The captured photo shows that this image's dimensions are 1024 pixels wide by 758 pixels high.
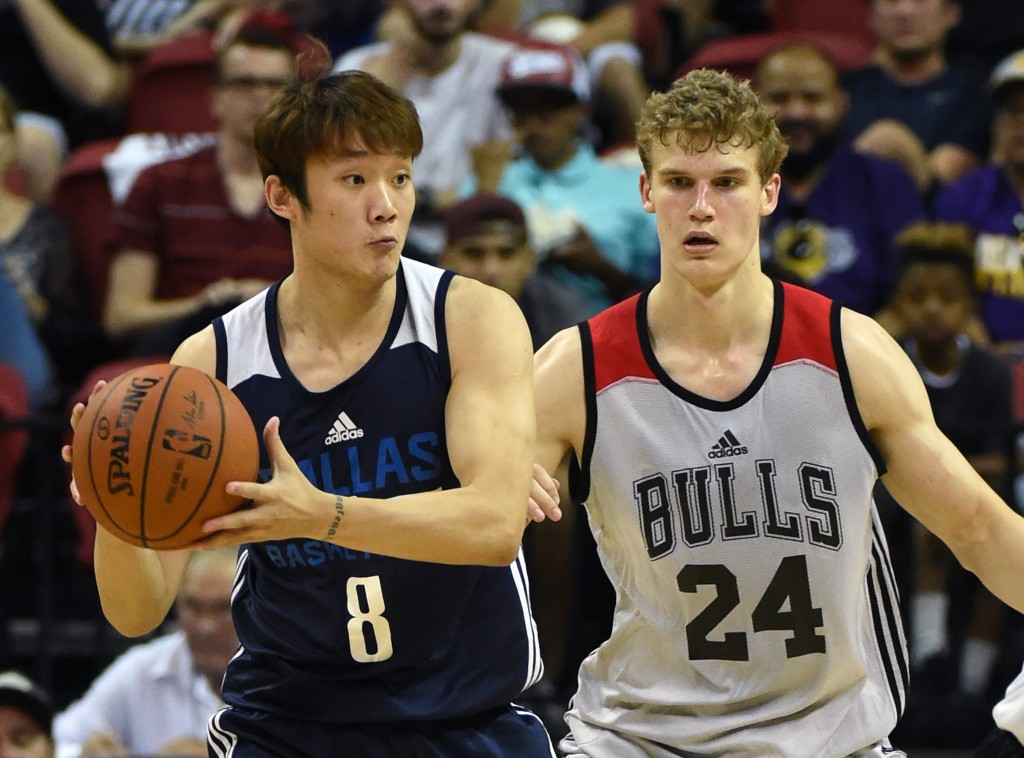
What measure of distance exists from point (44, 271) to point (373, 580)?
4459mm

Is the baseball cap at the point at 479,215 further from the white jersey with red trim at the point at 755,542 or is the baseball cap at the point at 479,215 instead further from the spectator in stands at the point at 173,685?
the white jersey with red trim at the point at 755,542

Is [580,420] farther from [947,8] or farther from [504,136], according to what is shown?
[947,8]

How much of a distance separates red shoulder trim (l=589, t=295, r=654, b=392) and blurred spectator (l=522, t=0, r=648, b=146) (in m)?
4.31

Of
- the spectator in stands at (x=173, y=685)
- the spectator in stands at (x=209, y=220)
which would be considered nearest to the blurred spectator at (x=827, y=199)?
the spectator in stands at (x=209, y=220)

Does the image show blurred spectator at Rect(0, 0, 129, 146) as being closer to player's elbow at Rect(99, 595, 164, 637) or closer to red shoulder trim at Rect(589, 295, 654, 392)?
red shoulder trim at Rect(589, 295, 654, 392)

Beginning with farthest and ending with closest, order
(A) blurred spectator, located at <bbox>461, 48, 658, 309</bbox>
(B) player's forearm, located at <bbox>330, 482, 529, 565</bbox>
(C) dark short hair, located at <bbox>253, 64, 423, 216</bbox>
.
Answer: (A) blurred spectator, located at <bbox>461, 48, 658, 309</bbox> → (C) dark short hair, located at <bbox>253, 64, 423, 216</bbox> → (B) player's forearm, located at <bbox>330, 482, 529, 565</bbox>

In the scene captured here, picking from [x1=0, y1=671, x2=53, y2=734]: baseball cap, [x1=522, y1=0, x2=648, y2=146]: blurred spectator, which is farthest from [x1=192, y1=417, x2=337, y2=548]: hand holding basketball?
[x1=522, y1=0, x2=648, y2=146]: blurred spectator

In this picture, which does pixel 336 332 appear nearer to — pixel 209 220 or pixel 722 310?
pixel 722 310

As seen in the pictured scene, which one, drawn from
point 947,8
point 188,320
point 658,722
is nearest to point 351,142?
point 658,722

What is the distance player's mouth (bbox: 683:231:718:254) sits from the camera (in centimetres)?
386

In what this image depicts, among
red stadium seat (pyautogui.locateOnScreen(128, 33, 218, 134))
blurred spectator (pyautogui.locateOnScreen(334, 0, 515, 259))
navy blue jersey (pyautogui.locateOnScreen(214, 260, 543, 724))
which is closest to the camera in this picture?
navy blue jersey (pyautogui.locateOnScreen(214, 260, 543, 724))

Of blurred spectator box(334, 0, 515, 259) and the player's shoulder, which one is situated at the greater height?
blurred spectator box(334, 0, 515, 259)

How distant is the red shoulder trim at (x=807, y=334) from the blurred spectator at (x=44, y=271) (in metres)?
4.26

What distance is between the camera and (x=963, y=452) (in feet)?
20.7
